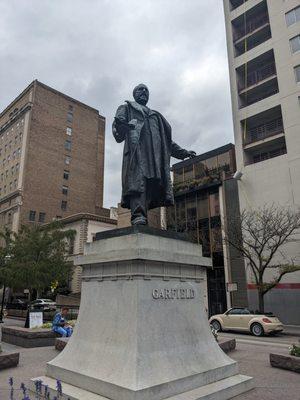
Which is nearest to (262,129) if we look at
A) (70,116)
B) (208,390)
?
(208,390)

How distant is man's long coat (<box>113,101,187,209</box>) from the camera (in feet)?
22.8

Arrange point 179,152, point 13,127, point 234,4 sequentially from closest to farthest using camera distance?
point 179,152 < point 234,4 < point 13,127

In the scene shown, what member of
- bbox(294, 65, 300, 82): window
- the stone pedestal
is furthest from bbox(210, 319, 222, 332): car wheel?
bbox(294, 65, 300, 82): window

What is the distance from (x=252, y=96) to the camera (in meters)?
35.4

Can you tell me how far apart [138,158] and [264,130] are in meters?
29.8

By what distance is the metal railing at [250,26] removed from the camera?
35.4 meters

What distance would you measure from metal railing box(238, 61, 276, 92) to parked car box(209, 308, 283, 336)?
23.3m

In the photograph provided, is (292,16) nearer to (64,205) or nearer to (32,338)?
(32,338)

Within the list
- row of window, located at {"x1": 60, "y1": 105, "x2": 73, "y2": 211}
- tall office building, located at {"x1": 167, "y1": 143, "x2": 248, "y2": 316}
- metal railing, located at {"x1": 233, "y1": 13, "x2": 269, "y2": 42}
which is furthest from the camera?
row of window, located at {"x1": 60, "y1": 105, "x2": 73, "y2": 211}

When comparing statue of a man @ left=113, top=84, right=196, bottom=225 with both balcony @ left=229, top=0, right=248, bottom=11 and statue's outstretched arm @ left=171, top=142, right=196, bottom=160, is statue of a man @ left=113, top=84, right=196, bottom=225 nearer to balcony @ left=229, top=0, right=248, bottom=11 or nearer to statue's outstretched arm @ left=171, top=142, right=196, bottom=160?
statue's outstretched arm @ left=171, top=142, right=196, bottom=160

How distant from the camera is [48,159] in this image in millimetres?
61219

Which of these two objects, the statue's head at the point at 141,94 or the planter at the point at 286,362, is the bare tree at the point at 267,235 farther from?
the statue's head at the point at 141,94

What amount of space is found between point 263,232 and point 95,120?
51.6m

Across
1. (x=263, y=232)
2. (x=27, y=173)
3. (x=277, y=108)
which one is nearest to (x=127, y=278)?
(x=263, y=232)
